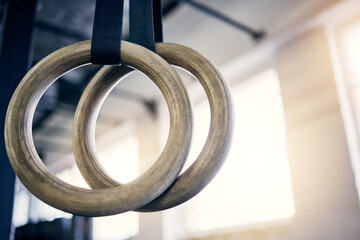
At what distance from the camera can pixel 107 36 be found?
2.10 ft

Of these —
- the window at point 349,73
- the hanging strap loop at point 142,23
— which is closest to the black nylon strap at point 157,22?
the hanging strap loop at point 142,23

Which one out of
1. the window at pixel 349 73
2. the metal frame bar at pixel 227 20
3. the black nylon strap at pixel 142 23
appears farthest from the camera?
the metal frame bar at pixel 227 20

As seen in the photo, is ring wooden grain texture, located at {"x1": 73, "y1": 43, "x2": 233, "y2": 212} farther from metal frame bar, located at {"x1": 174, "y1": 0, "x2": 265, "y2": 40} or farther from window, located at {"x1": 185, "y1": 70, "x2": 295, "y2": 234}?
metal frame bar, located at {"x1": 174, "y1": 0, "x2": 265, "y2": 40}

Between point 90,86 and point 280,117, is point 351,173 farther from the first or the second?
point 90,86

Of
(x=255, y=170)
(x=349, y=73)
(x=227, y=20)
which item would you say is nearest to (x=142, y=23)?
(x=349, y=73)

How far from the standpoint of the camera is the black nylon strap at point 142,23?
0.70m

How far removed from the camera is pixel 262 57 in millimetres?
4324

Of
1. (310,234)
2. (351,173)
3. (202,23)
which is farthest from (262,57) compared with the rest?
(310,234)

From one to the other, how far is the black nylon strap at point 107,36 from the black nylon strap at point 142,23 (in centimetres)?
5

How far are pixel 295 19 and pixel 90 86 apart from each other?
3518 mm

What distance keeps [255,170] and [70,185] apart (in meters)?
3.79

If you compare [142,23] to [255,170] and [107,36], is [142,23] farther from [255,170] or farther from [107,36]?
[255,170]

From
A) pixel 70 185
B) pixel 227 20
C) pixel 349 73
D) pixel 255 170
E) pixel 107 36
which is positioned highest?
pixel 227 20

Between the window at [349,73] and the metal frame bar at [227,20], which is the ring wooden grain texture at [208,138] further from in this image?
the metal frame bar at [227,20]
